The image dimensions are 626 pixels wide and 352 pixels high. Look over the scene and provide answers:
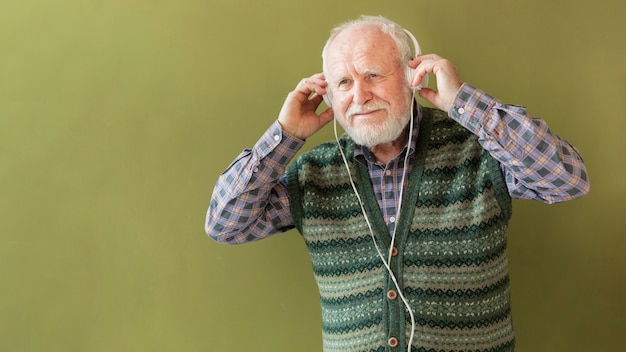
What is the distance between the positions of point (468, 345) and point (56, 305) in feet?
3.80

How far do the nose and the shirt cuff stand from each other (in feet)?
0.70

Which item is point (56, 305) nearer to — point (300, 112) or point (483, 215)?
point (300, 112)

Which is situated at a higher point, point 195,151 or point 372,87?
point 372,87

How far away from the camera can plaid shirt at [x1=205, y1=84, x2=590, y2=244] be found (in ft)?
4.30

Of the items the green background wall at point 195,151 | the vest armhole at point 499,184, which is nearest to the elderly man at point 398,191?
the vest armhole at point 499,184

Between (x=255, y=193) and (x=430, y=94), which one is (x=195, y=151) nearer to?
(x=255, y=193)

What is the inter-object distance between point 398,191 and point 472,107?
297mm

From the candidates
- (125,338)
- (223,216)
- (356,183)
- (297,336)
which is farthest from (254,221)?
(125,338)


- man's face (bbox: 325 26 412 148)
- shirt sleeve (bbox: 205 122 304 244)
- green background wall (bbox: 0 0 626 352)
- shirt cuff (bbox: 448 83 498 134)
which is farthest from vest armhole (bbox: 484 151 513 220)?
shirt sleeve (bbox: 205 122 304 244)

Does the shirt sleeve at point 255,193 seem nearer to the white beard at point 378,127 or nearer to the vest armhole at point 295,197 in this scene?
the vest armhole at point 295,197

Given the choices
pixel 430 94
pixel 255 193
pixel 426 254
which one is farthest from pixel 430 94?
pixel 255 193

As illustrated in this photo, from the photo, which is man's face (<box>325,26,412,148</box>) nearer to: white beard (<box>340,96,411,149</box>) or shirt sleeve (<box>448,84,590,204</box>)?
white beard (<box>340,96,411,149</box>)

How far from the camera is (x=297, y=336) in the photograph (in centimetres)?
181

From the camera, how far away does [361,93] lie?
57.7 inches
